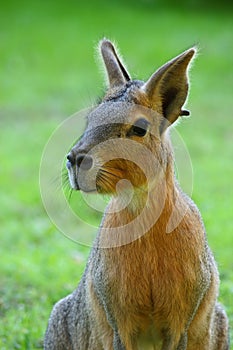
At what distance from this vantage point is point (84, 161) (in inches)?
136

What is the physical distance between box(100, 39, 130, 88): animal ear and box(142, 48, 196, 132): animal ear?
1.01 ft

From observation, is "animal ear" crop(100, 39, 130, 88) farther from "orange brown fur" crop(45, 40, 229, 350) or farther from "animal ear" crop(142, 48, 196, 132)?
"animal ear" crop(142, 48, 196, 132)

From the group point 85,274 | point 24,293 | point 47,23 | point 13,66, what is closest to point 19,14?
point 47,23

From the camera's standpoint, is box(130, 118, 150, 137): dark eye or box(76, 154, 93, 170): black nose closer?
box(76, 154, 93, 170): black nose

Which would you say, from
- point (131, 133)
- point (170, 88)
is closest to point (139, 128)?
point (131, 133)

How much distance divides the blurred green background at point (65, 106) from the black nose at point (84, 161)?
0.65 metres

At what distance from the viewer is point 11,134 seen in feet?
45.9

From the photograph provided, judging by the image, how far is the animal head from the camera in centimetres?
351

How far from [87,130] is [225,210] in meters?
5.65

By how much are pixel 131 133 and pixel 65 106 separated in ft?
42.7

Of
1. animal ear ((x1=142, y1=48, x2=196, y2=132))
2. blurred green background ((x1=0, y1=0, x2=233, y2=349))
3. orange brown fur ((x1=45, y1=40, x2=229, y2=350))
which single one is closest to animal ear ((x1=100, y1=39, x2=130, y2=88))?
orange brown fur ((x1=45, y1=40, x2=229, y2=350))

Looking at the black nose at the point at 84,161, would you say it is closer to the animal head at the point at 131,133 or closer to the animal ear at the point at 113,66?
the animal head at the point at 131,133

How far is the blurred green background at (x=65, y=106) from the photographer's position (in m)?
6.76

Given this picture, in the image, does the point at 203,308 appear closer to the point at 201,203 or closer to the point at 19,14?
the point at 201,203
